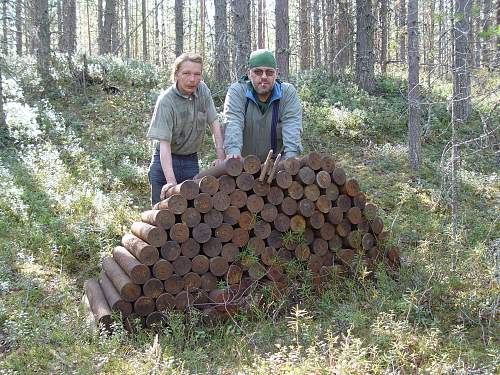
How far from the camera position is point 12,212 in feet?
26.4

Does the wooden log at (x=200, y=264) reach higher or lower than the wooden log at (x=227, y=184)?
lower

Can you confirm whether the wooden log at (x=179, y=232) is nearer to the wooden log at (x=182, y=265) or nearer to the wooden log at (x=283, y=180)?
the wooden log at (x=182, y=265)

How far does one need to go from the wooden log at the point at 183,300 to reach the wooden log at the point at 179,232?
21.7 inches

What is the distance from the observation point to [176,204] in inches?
205

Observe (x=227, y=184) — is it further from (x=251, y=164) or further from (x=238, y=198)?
(x=251, y=164)

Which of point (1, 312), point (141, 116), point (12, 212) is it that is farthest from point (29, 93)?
point (1, 312)

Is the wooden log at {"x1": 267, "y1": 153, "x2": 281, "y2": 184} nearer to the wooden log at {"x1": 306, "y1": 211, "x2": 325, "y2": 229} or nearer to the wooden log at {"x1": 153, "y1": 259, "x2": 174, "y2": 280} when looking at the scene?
the wooden log at {"x1": 306, "y1": 211, "x2": 325, "y2": 229}

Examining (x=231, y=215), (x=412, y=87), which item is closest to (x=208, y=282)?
(x=231, y=215)

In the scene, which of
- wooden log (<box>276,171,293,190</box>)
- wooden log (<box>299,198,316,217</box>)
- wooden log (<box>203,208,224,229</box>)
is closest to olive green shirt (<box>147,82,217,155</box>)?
wooden log (<box>203,208,224,229</box>)

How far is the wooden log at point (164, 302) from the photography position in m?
5.15

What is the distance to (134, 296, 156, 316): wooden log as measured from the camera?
5090mm

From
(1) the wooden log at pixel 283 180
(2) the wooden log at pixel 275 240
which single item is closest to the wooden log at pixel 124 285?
(2) the wooden log at pixel 275 240

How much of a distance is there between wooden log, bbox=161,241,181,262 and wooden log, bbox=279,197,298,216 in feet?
4.09

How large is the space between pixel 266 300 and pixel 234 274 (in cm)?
44
